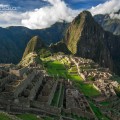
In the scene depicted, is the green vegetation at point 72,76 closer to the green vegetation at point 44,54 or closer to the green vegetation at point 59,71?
the green vegetation at point 59,71

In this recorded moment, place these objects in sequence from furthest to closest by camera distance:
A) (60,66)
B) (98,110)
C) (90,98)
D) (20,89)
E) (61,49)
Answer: (61,49)
(60,66)
(90,98)
(98,110)
(20,89)

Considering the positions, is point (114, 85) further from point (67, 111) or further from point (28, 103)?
point (28, 103)

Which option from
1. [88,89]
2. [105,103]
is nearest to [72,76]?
[88,89]

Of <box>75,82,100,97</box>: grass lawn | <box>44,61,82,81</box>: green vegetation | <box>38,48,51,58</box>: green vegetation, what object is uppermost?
<box>38,48,51,58</box>: green vegetation

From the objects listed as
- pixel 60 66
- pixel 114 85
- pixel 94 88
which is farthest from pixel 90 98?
pixel 60 66

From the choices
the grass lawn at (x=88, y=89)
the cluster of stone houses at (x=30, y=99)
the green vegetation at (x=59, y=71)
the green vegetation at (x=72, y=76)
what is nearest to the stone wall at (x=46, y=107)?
the cluster of stone houses at (x=30, y=99)

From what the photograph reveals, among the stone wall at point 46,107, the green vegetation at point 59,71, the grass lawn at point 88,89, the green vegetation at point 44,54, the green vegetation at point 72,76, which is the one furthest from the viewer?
the green vegetation at point 44,54

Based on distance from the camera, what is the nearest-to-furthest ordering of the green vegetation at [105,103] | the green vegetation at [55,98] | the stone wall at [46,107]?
the stone wall at [46,107] → the green vegetation at [55,98] → the green vegetation at [105,103]

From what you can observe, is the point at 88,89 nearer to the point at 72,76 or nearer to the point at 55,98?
the point at 72,76

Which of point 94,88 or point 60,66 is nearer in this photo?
point 94,88

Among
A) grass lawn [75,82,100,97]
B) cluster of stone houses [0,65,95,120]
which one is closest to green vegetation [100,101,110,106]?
grass lawn [75,82,100,97]

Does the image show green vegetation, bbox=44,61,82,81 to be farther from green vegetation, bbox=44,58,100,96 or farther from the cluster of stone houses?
the cluster of stone houses
